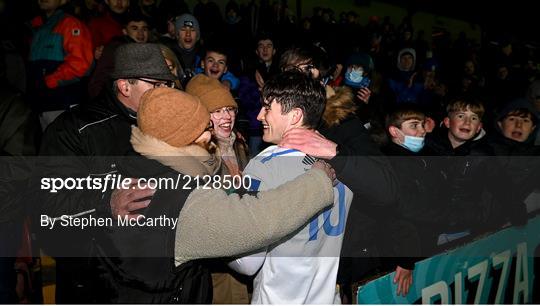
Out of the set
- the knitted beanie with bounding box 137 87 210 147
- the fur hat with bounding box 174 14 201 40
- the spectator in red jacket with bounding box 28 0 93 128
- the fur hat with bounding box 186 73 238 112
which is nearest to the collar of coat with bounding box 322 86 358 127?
the fur hat with bounding box 186 73 238 112

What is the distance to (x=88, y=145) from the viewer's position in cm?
245

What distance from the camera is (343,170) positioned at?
2.18m

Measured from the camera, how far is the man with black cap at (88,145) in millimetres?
2373

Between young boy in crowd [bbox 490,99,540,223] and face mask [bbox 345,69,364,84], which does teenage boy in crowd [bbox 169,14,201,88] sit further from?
young boy in crowd [bbox 490,99,540,223]

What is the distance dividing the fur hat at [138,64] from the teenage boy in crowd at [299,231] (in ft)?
2.04

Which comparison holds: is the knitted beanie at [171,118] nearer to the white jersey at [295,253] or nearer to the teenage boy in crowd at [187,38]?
the white jersey at [295,253]

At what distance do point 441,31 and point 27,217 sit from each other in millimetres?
14883

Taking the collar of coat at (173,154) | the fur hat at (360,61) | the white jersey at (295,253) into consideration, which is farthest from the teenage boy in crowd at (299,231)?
the fur hat at (360,61)

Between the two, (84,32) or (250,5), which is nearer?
(84,32)

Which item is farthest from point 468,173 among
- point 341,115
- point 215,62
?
point 215,62

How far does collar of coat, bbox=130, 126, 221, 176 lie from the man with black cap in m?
0.45

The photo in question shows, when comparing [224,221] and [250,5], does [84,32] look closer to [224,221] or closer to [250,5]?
[224,221]

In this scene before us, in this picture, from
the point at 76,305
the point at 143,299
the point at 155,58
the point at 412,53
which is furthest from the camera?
the point at 412,53

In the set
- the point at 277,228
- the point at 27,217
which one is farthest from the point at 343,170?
the point at 27,217
